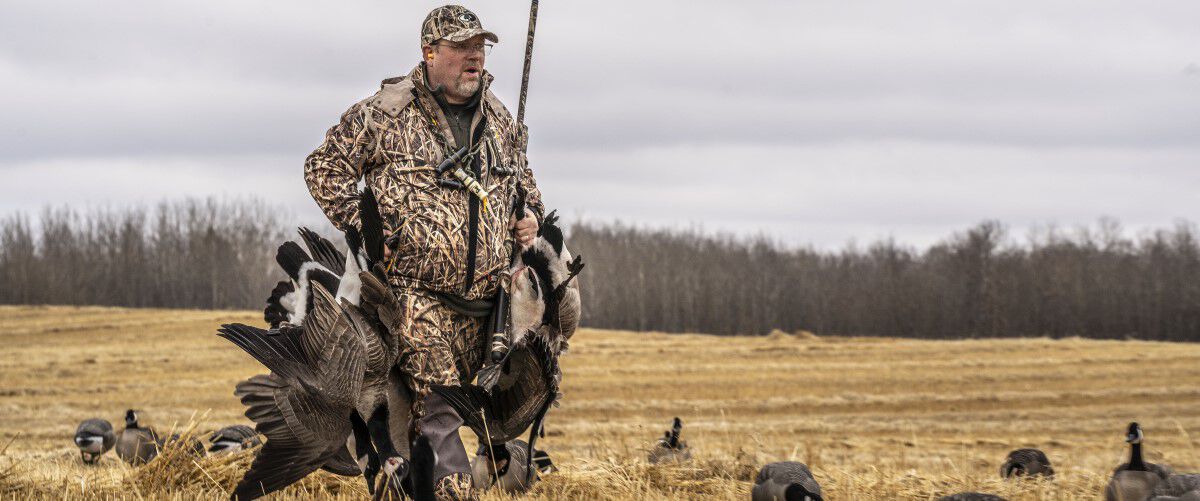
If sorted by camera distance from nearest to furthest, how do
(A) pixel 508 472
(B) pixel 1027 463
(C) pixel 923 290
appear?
(A) pixel 508 472, (B) pixel 1027 463, (C) pixel 923 290

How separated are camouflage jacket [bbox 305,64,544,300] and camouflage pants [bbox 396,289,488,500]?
12 centimetres

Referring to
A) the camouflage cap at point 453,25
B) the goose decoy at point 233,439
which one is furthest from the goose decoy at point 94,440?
the camouflage cap at point 453,25

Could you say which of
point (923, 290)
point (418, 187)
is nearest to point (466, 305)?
Answer: point (418, 187)

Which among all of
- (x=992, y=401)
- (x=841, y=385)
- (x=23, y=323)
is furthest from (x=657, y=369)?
(x=23, y=323)

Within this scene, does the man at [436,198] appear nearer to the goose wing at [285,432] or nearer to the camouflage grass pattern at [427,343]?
the camouflage grass pattern at [427,343]

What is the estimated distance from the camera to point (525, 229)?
19.8 feet

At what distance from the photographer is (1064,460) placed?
43.4 ft

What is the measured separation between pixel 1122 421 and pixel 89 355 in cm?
2642

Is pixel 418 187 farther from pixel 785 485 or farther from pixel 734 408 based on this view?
pixel 734 408

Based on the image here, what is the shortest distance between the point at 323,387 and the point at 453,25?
1897 millimetres

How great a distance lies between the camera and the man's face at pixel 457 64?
584cm

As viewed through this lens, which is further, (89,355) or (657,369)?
(89,355)

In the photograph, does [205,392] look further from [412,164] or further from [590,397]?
[412,164]

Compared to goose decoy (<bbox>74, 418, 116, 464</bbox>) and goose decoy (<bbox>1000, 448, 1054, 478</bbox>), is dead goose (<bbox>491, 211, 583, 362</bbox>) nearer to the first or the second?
goose decoy (<bbox>1000, 448, 1054, 478</bbox>)
